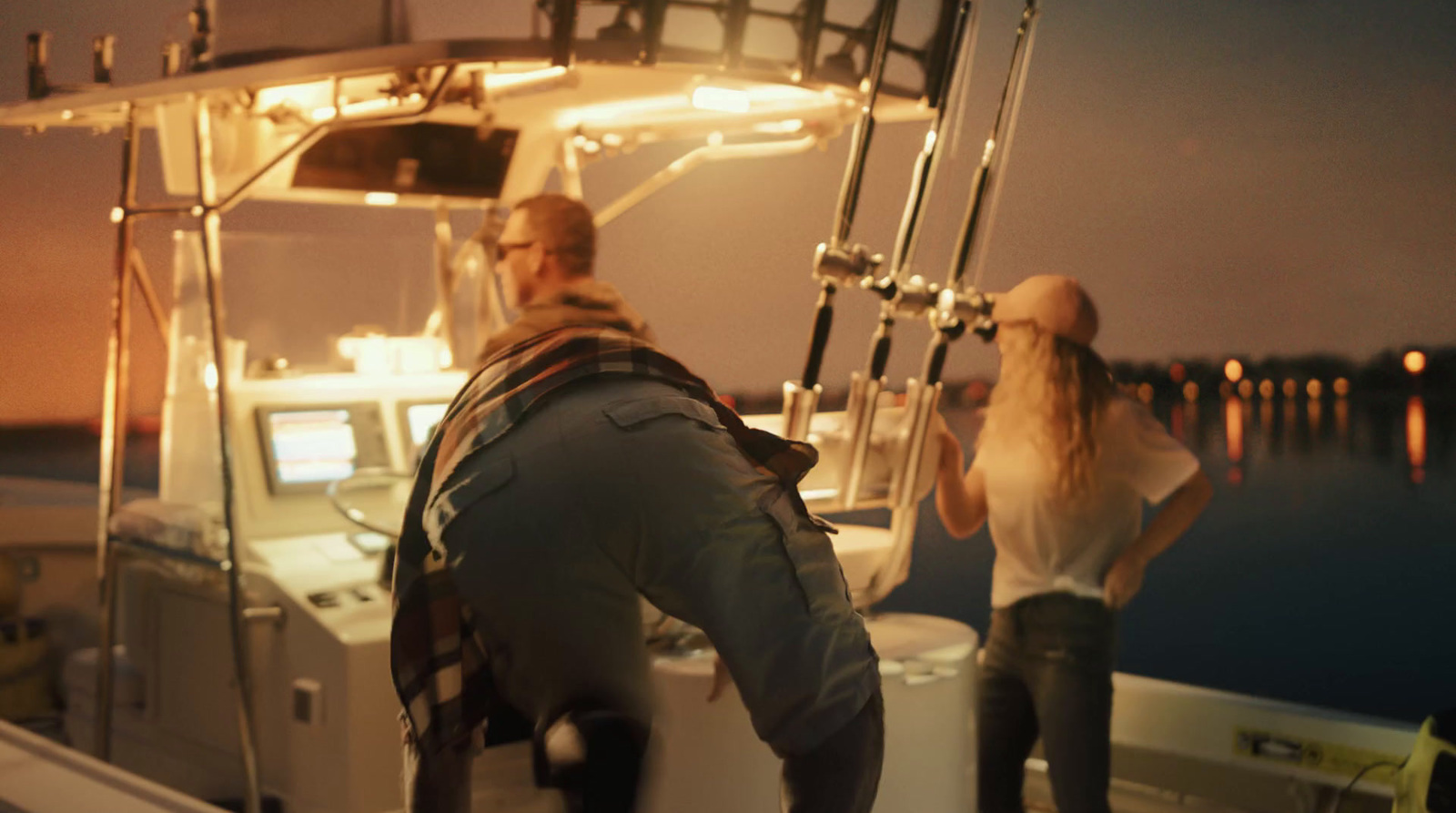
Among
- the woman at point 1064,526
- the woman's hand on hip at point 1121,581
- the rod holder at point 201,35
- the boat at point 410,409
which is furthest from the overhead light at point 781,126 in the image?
the woman's hand on hip at point 1121,581

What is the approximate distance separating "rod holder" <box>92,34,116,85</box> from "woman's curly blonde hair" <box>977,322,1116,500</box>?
245 cm

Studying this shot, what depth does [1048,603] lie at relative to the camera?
2.94 meters

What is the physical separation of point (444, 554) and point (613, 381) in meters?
0.35

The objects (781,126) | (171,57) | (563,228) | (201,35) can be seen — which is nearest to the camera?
(563,228)

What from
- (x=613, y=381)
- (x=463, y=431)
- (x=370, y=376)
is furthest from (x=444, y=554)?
(x=370, y=376)

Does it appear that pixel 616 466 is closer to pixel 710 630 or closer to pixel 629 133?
pixel 710 630

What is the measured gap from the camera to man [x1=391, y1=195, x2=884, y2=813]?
6.26 feet

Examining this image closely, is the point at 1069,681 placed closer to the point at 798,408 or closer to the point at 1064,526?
the point at 1064,526

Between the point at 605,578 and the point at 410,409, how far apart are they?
2393mm

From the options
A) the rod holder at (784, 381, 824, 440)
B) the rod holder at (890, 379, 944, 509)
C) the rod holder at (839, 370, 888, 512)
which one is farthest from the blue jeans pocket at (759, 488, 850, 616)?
the rod holder at (890, 379, 944, 509)

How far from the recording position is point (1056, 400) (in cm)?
298

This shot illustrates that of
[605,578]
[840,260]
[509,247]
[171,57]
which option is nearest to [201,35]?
[171,57]

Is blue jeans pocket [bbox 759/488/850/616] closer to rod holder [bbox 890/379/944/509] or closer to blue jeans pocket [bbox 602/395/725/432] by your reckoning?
blue jeans pocket [bbox 602/395/725/432]

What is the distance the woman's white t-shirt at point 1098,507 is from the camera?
292cm
